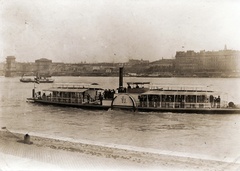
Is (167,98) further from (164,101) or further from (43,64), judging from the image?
(43,64)

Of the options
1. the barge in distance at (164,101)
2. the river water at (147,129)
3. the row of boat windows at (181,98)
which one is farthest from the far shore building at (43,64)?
the row of boat windows at (181,98)

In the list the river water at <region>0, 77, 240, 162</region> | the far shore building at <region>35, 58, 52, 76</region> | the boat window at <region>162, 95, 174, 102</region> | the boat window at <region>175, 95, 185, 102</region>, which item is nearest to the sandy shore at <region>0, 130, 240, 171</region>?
the river water at <region>0, 77, 240, 162</region>

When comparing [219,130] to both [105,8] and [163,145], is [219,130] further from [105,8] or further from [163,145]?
[105,8]

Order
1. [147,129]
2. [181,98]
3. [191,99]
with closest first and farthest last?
1. [147,129]
2. [191,99]
3. [181,98]

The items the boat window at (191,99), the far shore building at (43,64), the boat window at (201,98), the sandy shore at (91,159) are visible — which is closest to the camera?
the sandy shore at (91,159)

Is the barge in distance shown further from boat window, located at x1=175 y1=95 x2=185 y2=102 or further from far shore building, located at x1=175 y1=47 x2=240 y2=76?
far shore building, located at x1=175 y1=47 x2=240 y2=76

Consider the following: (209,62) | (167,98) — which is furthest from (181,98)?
(209,62)

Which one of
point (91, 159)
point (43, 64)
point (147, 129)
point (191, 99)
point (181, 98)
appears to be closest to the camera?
A: point (91, 159)

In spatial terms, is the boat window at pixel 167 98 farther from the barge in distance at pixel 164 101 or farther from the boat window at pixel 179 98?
the boat window at pixel 179 98

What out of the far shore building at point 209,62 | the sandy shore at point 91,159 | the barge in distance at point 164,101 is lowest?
the sandy shore at point 91,159
